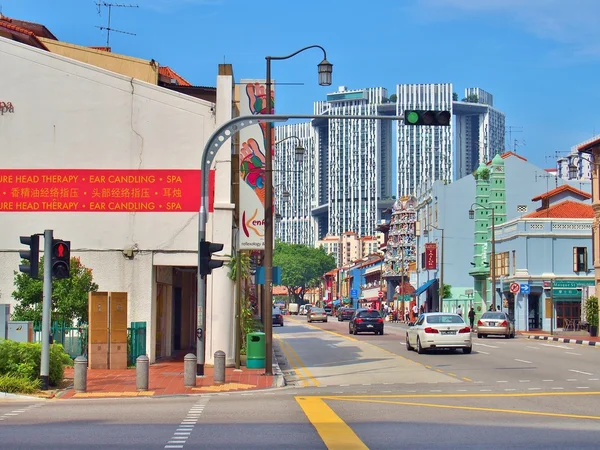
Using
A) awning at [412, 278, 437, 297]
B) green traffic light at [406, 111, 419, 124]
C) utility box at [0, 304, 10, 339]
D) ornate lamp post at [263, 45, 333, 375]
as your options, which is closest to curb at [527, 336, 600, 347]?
ornate lamp post at [263, 45, 333, 375]

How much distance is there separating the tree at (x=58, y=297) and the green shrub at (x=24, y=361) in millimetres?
5631

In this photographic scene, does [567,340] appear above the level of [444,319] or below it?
below

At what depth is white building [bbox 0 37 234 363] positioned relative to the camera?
26.7 metres

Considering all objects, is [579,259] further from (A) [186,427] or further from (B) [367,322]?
(A) [186,427]

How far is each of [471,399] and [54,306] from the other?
1371cm

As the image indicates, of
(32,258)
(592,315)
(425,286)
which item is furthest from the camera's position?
(425,286)

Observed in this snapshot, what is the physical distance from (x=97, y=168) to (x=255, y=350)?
715 cm

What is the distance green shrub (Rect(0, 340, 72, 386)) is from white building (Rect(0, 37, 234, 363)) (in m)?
6.50

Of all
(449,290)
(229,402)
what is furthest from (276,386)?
(449,290)

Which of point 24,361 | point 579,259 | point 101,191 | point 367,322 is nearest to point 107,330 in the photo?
point 101,191

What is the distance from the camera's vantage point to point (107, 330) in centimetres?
2448

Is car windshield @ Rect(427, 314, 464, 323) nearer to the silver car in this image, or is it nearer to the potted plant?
the silver car

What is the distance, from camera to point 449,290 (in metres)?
87.9

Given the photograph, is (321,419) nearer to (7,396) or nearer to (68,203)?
(7,396)
